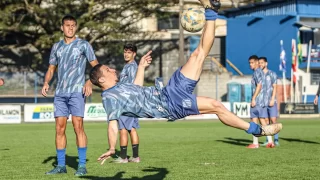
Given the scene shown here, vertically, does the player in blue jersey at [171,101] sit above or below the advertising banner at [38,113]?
above

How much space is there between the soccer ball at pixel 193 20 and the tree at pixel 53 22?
114 feet

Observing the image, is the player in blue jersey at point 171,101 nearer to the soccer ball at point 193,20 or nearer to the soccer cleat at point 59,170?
the soccer ball at point 193,20

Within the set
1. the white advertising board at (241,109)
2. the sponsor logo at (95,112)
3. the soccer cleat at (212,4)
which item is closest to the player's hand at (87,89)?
the soccer cleat at (212,4)

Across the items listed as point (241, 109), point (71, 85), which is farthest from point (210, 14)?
point (241, 109)

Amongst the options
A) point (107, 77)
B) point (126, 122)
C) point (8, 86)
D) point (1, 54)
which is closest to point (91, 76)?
point (107, 77)

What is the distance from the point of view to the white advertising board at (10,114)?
1296 inches

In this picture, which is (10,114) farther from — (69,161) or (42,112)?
(69,161)

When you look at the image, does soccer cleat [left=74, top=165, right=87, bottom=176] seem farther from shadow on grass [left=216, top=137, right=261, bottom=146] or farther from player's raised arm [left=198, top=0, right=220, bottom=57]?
shadow on grass [left=216, top=137, right=261, bottom=146]

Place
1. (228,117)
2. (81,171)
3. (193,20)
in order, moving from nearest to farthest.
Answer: (228,117)
(193,20)
(81,171)

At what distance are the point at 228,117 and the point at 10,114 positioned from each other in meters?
25.7

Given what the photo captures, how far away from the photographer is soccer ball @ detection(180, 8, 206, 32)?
29.9ft

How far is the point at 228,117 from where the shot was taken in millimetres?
8555

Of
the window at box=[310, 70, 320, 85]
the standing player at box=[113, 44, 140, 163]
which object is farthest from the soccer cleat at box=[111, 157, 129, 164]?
the window at box=[310, 70, 320, 85]

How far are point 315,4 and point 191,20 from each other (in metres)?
45.1
